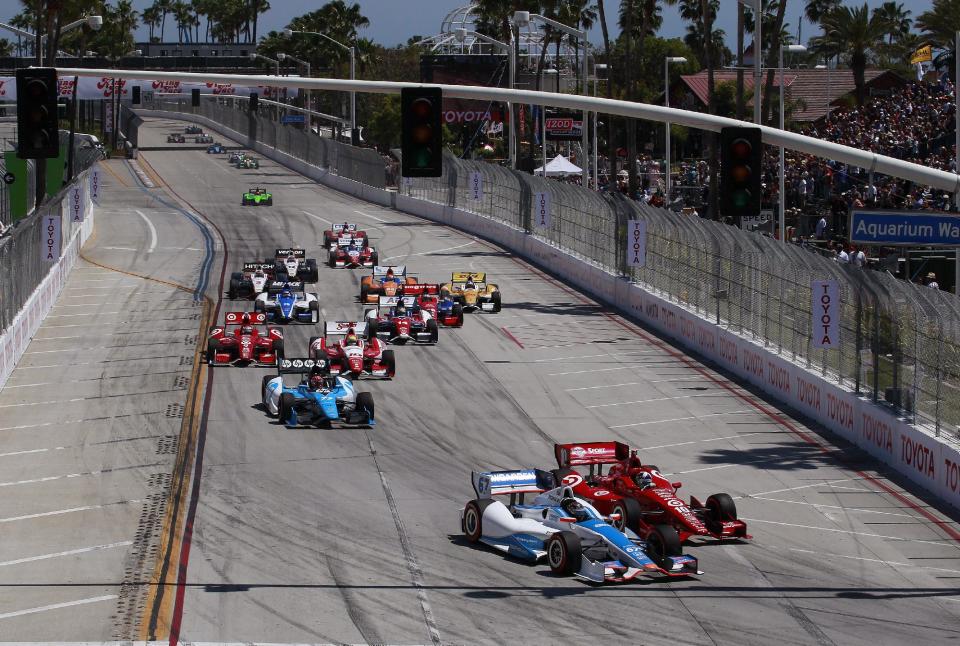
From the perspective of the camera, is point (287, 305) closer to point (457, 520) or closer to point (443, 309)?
point (443, 309)

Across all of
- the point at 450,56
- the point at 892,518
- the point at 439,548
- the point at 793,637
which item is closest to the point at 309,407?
the point at 439,548

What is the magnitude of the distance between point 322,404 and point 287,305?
11105 millimetres

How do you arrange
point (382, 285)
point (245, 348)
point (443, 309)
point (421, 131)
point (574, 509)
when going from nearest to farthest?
point (574, 509) → point (421, 131) → point (245, 348) → point (443, 309) → point (382, 285)

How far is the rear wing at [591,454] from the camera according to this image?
64.9 ft

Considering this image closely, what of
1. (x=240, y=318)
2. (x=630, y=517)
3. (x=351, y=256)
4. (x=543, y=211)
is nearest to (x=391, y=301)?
(x=240, y=318)

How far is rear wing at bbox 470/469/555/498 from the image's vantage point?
18.7 m

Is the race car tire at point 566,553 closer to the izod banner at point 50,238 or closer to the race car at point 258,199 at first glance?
the izod banner at point 50,238

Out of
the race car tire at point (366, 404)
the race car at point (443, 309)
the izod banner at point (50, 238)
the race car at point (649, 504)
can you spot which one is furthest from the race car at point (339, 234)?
the race car at point (649, 504)

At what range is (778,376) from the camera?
91.6 ft

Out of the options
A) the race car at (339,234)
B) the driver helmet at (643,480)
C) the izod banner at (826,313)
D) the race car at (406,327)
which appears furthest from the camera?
the race car at (339,234)

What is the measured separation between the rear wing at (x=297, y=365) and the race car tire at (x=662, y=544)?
11468mm

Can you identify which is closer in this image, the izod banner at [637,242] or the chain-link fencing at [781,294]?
the chain-link fencing at [781,294]

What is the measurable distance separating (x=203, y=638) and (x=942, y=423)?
11.7m

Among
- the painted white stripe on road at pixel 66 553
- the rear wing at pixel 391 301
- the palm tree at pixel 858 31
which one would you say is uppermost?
the palm tree at pixel 858 31
